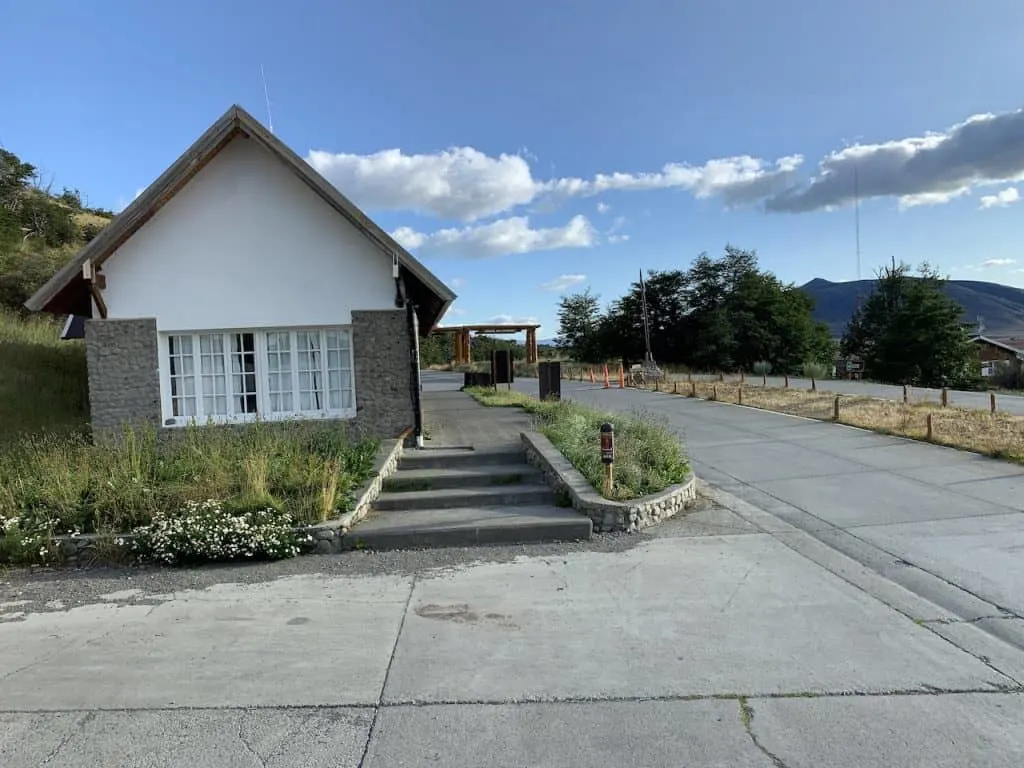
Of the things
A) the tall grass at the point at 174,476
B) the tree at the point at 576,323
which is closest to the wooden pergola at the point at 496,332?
the tree at the point at 576,323

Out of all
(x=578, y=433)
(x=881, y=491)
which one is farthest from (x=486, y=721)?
(x=881, y=491)

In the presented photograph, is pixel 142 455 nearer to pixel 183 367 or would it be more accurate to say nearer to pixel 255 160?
pixel 183 367

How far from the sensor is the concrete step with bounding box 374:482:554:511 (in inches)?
334

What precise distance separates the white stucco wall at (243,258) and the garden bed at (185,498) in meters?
2.29

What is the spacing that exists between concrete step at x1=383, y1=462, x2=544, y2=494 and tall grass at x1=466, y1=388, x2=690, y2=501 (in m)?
0.65

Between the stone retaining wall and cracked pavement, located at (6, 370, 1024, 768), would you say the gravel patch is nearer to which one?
cracked pavement, located at (6, 370, 1024, 768)

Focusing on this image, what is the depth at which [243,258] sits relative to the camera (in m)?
10.9

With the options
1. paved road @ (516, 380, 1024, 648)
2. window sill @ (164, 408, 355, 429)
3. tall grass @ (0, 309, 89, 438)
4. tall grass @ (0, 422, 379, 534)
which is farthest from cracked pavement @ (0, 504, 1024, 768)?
tall grass @ (0, 309, 89, 438)

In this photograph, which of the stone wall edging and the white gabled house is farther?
the white gabled house

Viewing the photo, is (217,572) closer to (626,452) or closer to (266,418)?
(266,418)

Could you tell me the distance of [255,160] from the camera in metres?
10.9

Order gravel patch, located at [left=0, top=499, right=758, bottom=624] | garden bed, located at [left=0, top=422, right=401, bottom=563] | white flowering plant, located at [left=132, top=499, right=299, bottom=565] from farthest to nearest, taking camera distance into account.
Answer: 1. garden bed, located at [left=0, top=422, right=401, bottom=563]
2. white flowering plant, located at [left=132, top=499, right=299, bottom=565]
3. gravel patch, located at [left=0, top=499, right=758, bottom=624]

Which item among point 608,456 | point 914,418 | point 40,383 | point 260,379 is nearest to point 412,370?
point 260,379

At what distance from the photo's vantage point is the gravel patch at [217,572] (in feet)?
19.8
